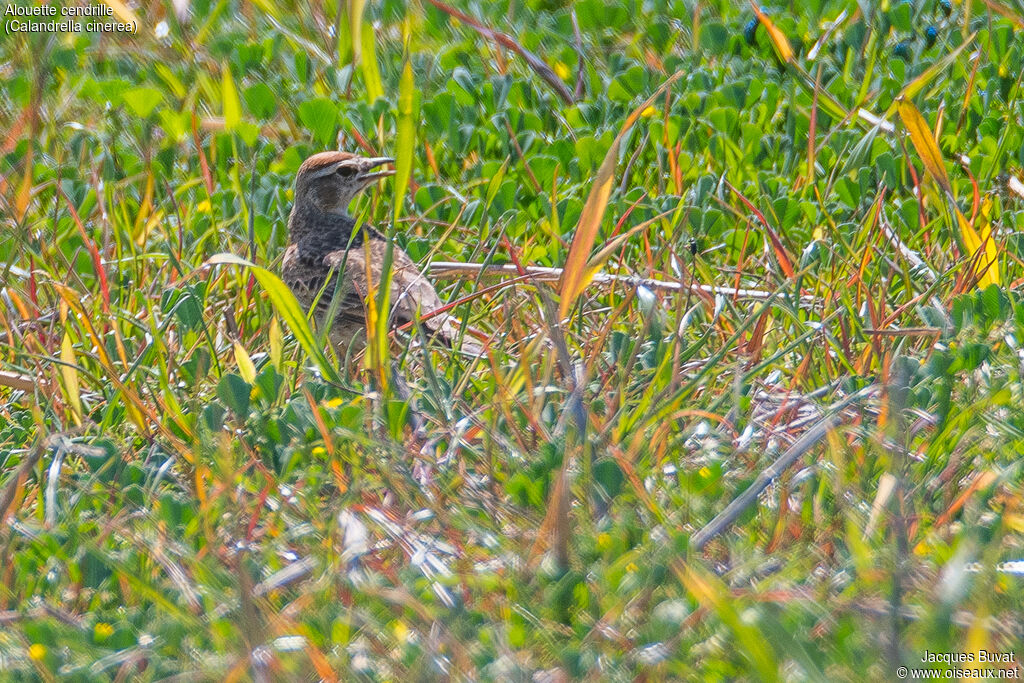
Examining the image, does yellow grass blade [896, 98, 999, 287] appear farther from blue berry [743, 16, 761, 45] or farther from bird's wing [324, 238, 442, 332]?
blue berry [743, 16, 761, 45]

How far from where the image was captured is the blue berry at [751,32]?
7309 mm

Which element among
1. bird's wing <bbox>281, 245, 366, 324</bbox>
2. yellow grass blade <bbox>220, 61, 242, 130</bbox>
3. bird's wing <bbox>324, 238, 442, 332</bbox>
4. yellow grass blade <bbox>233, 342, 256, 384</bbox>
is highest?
yellow grass blade <bbox>220, 61, 242, 130</bbox>

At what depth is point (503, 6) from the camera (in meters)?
7.96

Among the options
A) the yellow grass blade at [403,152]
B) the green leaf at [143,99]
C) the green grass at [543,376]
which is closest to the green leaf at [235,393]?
the green grass at [543,376]

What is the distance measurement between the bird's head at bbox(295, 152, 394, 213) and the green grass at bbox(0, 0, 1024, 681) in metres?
0.24

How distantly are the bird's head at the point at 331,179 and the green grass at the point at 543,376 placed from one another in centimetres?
24

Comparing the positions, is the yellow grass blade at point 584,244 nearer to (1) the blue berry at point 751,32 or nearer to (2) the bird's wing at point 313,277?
(2) the bird's wing at point 313,277

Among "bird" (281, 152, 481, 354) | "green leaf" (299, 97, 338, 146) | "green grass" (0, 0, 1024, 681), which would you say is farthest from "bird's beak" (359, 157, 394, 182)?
"green leaf" (299, 97, 338, 146)

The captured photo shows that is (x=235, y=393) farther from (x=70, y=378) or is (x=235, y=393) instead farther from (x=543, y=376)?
(x=543, y=376)

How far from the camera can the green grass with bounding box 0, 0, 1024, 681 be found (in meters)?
2.84

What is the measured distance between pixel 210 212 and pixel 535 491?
3.18 meters

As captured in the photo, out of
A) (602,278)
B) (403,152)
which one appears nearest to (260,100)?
(403,152)

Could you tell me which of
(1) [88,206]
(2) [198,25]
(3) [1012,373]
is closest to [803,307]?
(3) [1012,373]

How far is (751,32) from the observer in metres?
7.35
